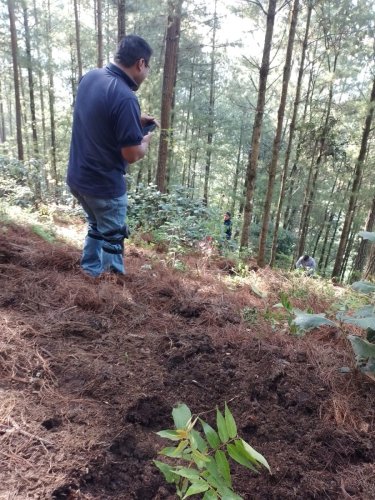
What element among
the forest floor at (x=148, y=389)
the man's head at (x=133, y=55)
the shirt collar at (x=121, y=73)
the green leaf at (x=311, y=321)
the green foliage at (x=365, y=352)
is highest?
the man's head at (x=133, y=55)

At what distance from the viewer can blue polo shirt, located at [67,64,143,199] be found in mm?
3023

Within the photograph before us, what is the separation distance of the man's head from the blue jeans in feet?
3.78

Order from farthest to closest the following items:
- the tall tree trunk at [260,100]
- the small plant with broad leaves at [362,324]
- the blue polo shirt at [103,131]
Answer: the tall tree trunk at [260,100] → the blue polo shirt at [103,131] → the small plant with broad leaves at [362,324]

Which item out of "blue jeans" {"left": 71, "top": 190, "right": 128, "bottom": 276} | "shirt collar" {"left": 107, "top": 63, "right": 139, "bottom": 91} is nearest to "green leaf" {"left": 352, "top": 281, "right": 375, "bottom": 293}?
"blue jeans" {"left": 71, "top": 190, "right": 128, "bottom": 276}

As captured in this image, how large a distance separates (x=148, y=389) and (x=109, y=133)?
7.36ft

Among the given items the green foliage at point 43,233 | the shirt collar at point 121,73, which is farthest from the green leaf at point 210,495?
the green foliage at point 43,233

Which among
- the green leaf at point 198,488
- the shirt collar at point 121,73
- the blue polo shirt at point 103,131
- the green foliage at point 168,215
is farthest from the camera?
the green foliage at point 168,215

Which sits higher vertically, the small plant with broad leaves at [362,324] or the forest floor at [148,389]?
the small plant with broad leaves at [362,324]

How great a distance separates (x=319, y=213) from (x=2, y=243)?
20848mm

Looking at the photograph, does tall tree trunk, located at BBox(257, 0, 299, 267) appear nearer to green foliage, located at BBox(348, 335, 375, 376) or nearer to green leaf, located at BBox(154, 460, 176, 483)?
green foliage, located at BBox(348, 335, 375, 376)

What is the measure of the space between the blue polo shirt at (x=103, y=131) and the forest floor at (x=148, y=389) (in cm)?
96

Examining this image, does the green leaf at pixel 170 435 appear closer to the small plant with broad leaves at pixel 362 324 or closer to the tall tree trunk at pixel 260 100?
the small plant with broad leaves at pixel 362 324

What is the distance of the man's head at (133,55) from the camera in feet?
10.2

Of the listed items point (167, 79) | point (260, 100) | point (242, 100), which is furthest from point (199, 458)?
point (242, 100)
